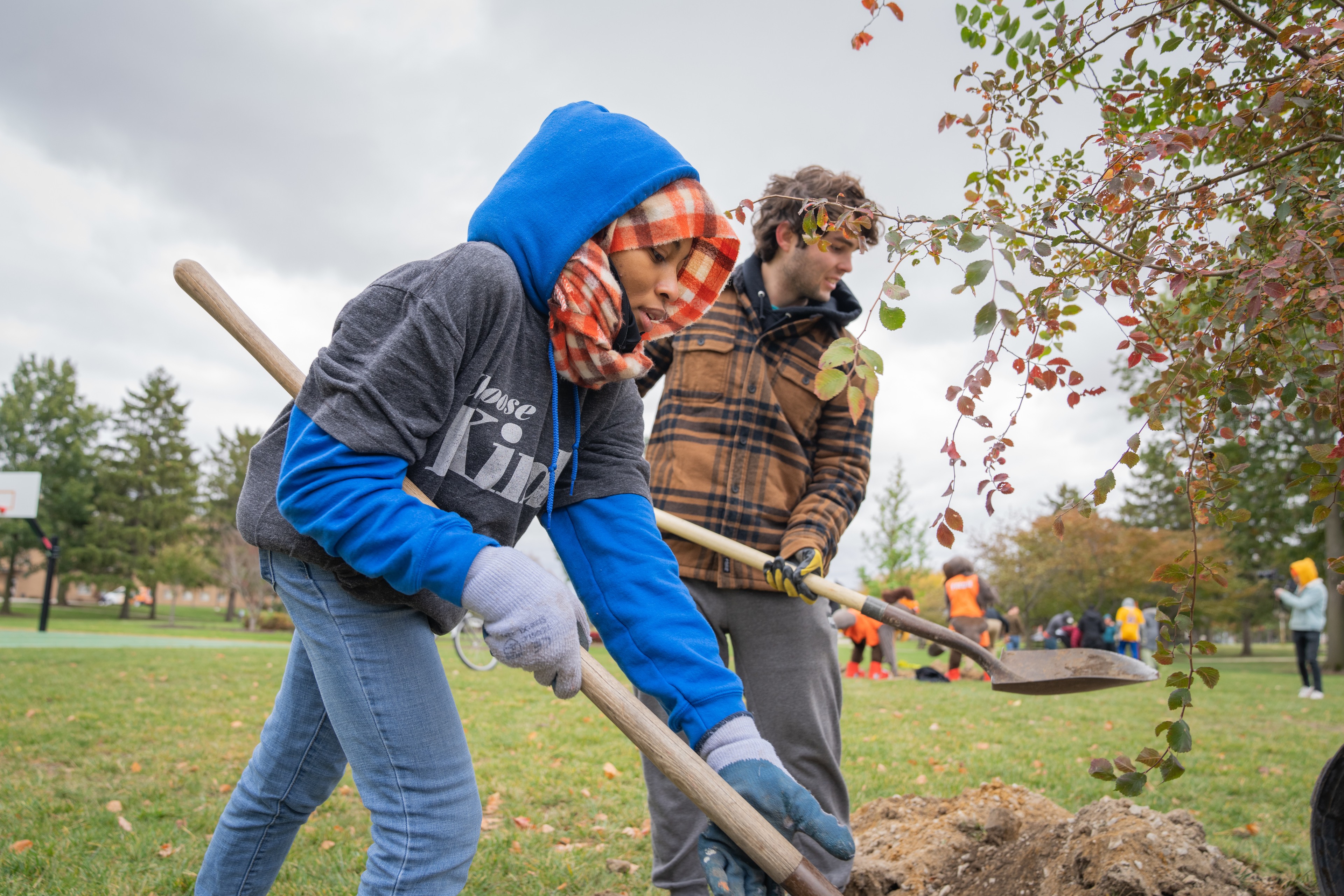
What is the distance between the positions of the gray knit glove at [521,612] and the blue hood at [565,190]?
1.84 ft

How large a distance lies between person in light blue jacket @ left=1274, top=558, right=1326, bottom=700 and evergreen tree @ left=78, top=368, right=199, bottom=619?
133 ft

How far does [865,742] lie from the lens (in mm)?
6094

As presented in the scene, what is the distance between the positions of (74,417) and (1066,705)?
44313mm

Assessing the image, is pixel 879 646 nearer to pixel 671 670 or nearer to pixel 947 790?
pixel 947 790

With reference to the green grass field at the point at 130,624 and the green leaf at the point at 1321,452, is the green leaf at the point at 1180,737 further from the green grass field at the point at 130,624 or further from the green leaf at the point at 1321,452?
the green grass field at the point at 130,624

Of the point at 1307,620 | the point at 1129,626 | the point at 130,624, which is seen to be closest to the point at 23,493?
the point at 130,624

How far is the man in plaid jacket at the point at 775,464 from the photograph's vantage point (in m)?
2.66

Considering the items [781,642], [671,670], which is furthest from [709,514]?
[671,670]

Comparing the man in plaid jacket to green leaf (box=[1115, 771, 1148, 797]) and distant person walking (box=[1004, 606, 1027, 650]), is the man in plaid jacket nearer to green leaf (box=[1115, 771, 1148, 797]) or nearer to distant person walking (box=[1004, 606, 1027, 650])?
green leaf (box=[1115, 771, 1148, 797])

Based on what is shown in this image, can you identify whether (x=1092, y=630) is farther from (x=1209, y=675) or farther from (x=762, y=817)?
(x=762, y=817)

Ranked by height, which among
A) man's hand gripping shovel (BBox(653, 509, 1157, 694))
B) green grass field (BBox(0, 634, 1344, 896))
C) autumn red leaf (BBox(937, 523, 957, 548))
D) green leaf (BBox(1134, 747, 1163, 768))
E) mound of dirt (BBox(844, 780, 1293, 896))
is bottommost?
green grass field (BBox(0, 634, 1344, 896))

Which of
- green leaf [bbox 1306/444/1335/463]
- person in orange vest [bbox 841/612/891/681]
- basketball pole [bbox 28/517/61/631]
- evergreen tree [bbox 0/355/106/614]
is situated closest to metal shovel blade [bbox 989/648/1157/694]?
green leaf [bbox 1306/444/1335/463]

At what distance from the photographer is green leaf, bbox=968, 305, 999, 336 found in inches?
57.5

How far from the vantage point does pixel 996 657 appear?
3.12 metres
